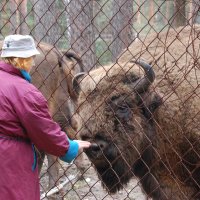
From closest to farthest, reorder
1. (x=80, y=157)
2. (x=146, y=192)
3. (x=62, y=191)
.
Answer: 1. (x=146, y=192)
2. (x=62, y=191)
3. (x=80, y=157)

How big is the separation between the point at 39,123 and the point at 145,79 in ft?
5.26

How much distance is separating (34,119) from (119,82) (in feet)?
5.58

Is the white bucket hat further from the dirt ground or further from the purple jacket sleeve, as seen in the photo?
the dirt ground

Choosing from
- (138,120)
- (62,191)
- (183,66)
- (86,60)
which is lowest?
(62,191)

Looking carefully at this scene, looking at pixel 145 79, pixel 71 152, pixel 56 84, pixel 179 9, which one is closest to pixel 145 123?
pixel 145 79

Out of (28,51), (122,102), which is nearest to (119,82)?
(122,102)

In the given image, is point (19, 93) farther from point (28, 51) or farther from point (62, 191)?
point (62, 191)

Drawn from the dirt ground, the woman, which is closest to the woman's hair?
the woman

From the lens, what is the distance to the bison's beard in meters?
4.62

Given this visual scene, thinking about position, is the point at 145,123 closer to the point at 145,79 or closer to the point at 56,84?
the point at 145,79

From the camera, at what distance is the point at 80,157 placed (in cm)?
800

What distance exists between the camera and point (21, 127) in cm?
333

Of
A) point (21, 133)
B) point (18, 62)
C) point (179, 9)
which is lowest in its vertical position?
point (21, 133)

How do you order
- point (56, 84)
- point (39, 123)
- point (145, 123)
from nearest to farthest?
point (39, 123) → point (145, 123) → point (56, 84)
